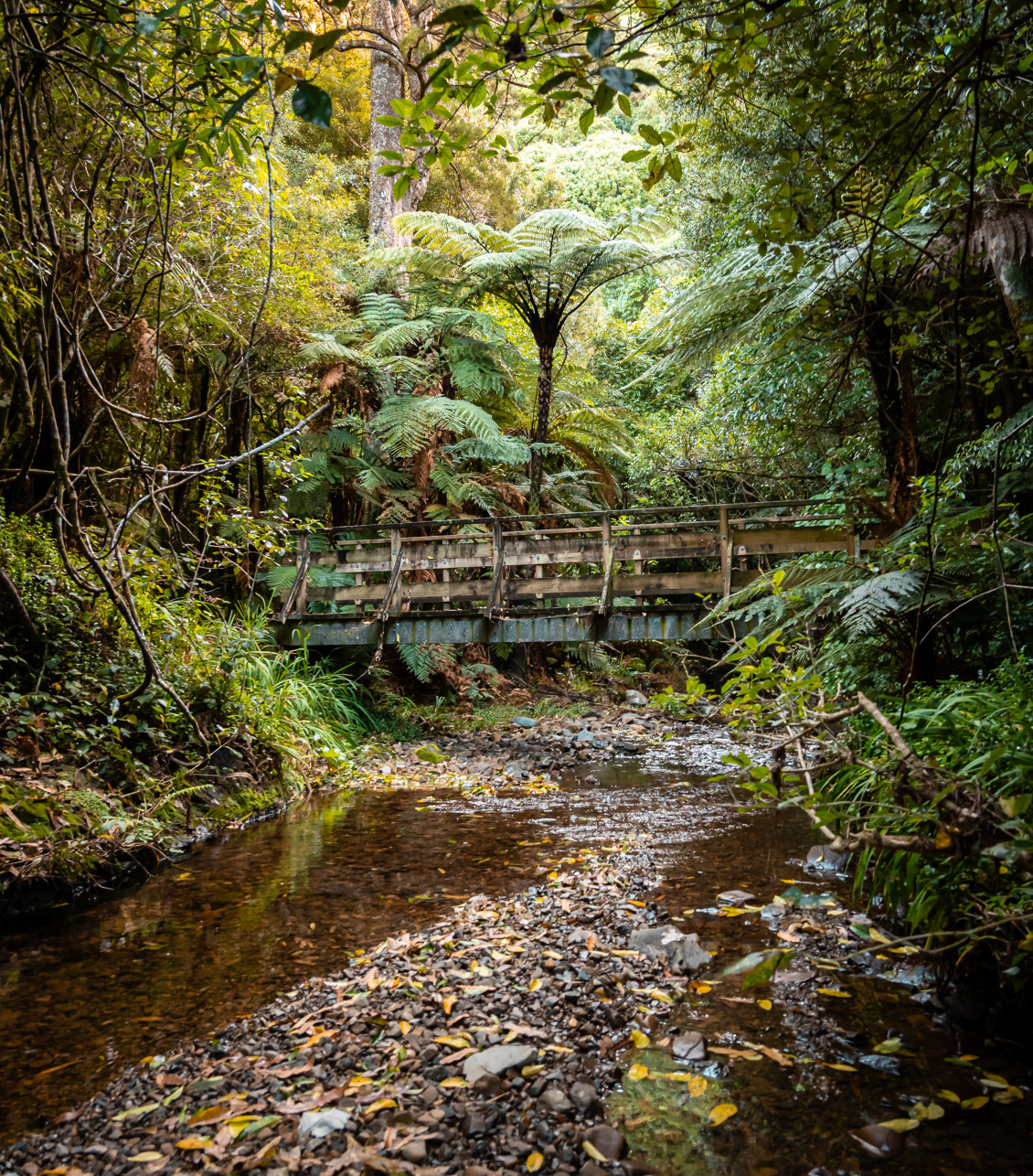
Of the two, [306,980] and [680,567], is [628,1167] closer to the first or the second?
[306,980]

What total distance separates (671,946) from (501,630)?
14.8 ft

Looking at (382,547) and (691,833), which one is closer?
(691,833)

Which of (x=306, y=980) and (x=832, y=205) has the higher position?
(x=832, y=205)

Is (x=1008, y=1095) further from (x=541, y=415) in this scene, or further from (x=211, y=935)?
(x=541, y=415)

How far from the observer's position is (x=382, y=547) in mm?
7953

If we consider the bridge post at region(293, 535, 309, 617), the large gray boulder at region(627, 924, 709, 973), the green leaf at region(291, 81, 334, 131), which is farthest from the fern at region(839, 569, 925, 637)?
the bridge post at region(293, 535, 309, 617)

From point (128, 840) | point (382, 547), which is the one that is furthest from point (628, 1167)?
point (382, 547)

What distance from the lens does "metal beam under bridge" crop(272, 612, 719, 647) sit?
662 centimetres

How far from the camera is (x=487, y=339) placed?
892 centimetres

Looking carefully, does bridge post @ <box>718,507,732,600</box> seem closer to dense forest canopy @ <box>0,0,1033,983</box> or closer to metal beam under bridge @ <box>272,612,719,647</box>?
metal beam under bridge @ <box>272,612,719,647</box>

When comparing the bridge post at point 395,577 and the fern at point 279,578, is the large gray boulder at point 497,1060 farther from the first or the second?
the fern at point 279,578

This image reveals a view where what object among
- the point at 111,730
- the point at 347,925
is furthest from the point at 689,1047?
the point at 111,730

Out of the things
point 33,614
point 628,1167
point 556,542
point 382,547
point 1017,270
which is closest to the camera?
point 628,1167

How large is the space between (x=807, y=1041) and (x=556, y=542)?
5.31 metres
